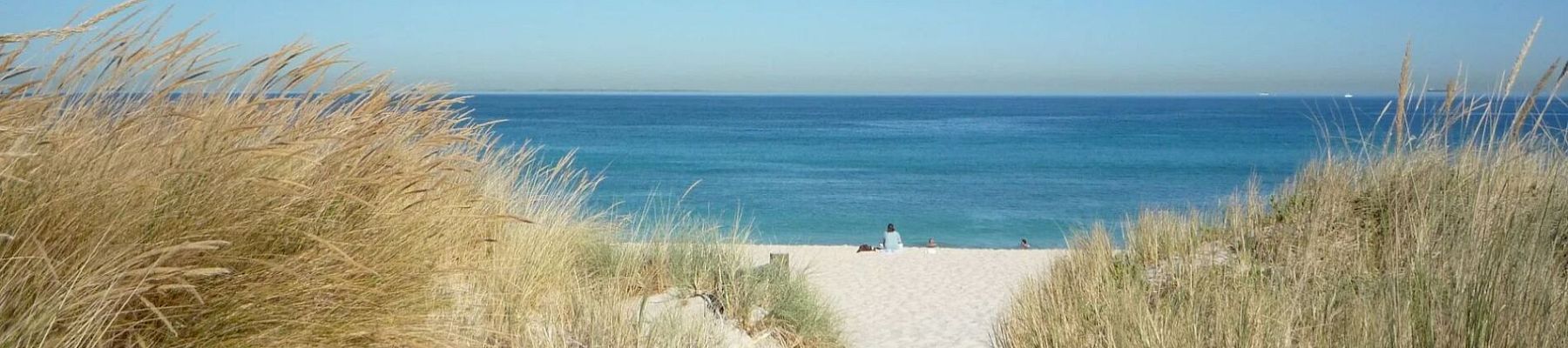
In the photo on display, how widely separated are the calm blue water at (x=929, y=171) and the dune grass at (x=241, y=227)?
124 inches

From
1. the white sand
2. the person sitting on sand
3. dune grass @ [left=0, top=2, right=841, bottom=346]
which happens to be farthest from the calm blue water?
dune grass @ [left=0, top=2, right=841, bottom=346]

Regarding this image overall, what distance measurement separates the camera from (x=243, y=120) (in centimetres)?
345

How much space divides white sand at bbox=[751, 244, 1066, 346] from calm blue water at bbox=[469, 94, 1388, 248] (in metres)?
2.12

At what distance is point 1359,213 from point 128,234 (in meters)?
5.97

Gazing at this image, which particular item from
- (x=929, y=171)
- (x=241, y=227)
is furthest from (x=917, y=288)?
(x=929, y=171)

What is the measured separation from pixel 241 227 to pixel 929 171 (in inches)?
1887

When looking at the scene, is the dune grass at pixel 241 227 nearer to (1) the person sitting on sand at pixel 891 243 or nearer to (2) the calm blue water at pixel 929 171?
(2) the calm blue water at pixel 929 171

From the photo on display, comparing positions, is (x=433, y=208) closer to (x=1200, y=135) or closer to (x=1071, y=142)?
(x=1071, y=142)

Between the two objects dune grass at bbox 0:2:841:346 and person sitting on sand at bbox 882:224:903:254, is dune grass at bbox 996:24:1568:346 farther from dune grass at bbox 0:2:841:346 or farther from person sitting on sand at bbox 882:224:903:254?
person sitting on sand at bbox 882:224:903:254

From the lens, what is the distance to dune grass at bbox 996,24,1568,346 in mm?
3590

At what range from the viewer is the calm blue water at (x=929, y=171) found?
103 feet

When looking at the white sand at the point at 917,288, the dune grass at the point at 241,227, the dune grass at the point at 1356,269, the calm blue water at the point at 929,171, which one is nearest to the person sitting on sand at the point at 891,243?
the white sand at the point at 917,288

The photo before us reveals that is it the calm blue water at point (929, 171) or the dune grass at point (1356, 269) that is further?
the calm blue water at point (929, 171)

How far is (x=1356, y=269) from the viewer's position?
4.70m
